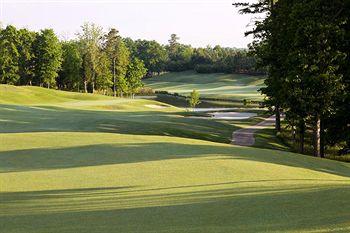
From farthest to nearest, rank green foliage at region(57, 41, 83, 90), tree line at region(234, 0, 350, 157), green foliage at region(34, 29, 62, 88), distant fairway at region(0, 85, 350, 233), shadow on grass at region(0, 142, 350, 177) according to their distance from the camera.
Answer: green foliage at region(57, 41, 83, 90)
green foliage at region(34, 29, 62, 88)
tree line at region(234, 0, 350, 157)
shadow on grass at region(0, 142, 350, 177)
distant fairway at region(0, 85, 350, 233)

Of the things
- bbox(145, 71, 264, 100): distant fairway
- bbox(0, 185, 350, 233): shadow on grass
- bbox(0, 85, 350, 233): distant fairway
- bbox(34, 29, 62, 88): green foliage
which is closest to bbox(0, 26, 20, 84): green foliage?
bbox(34, 29, 62, 88): green foliage

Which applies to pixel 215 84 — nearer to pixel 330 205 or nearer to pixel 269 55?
pixel 269 55

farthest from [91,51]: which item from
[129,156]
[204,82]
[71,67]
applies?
[129,156]

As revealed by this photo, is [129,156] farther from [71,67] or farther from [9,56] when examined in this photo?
[71,67]

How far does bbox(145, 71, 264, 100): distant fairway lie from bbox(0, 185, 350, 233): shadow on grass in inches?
4733

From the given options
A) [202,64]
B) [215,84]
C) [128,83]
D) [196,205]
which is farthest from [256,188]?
[202,64]

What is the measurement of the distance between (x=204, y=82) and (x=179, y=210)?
157045 mm

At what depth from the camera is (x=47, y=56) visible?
101438mm

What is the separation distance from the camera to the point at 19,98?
69000 millimetres

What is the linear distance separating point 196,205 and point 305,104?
19.4 metres

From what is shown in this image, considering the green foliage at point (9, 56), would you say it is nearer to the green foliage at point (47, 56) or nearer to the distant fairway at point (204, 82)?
the green foliage at point (47, 56)

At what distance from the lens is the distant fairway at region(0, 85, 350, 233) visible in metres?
9.73

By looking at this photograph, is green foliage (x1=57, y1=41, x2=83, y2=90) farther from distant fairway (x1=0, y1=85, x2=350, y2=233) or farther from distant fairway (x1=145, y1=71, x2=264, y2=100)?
distant fairway (x1=0, y1=85, x2=350, y2=233)

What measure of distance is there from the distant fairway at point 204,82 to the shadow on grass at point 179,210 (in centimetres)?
12022
